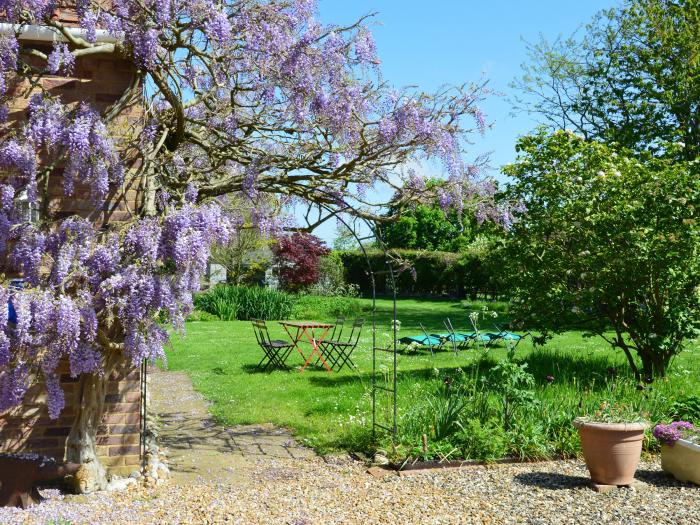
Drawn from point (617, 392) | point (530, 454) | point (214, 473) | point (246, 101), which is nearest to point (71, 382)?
point (214, 473)

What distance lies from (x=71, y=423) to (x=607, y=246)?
652 centimetres

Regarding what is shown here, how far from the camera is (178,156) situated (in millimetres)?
5441

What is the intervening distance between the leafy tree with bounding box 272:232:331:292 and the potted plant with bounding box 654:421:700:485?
17.7 meters

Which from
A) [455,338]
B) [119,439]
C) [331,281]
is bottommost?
[119,439]

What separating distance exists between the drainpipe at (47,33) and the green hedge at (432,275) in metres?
19.9

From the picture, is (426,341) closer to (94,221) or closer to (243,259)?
(94,221)

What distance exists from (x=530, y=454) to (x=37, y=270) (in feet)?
13.7

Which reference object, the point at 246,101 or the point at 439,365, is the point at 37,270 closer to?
the point at 246,101

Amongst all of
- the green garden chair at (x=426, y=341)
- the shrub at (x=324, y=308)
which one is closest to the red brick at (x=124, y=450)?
the green garden chair at (x=426, y=341)

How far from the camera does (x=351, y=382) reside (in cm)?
957

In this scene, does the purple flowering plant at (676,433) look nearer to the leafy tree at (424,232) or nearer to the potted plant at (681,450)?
the potted plant at (681,450)

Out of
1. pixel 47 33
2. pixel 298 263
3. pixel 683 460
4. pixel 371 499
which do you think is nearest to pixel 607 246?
pixel 683 460

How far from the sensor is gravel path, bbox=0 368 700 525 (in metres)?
4.46

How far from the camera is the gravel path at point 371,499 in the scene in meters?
4.46
